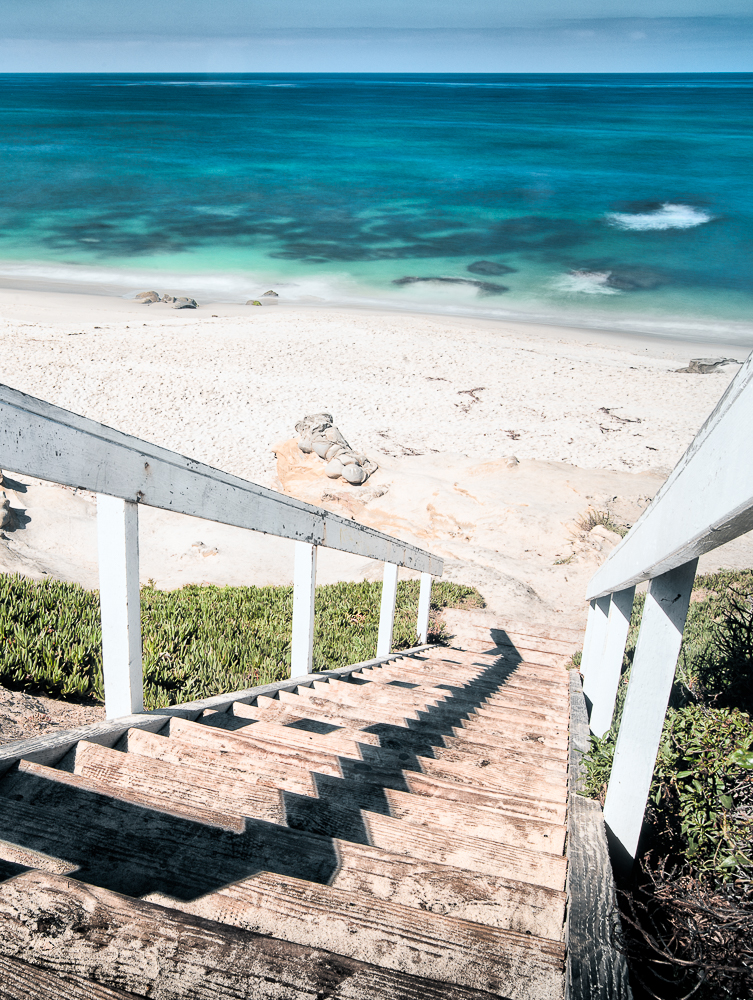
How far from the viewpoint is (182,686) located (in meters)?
4.44

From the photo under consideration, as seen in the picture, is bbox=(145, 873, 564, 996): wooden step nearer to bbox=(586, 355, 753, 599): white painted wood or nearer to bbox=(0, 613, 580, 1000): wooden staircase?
bbox=(0, 613, 580, 1000): wooden staircase

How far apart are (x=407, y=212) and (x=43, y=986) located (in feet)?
174

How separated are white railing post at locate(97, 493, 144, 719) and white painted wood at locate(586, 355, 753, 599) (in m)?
1.51

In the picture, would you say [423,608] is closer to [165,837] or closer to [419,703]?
[419,703]

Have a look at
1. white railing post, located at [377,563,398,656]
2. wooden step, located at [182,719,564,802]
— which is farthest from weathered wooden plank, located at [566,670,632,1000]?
white railing post, located at [377,563,398,656]

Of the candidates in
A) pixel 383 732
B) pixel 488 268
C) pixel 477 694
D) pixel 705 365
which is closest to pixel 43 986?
pixel 383 732

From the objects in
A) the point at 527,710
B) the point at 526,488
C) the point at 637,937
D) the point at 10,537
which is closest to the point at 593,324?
the point at 526,488

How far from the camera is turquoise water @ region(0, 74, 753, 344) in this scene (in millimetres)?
34531

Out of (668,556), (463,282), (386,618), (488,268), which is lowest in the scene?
(386,618)

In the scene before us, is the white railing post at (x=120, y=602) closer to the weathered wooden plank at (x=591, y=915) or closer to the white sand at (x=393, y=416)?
the weathered wooden plank at (x=591, y=915)

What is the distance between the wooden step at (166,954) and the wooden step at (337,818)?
536 mm

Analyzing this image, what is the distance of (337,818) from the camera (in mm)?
1955

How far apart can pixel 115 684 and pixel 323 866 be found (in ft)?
3.50

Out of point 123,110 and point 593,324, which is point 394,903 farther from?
point 123,110
